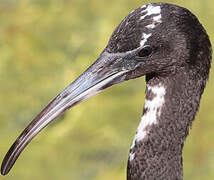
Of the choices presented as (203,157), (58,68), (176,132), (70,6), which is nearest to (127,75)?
(176,132)

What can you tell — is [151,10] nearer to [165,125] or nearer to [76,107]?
[165,125]

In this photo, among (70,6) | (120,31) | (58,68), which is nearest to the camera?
(120,31)

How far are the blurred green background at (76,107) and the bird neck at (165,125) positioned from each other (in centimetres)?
284

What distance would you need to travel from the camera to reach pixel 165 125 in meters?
3.09

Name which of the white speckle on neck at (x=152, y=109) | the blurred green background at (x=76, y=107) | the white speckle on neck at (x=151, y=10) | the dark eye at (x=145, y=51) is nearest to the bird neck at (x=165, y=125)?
the white speckle on neck at (x=152, y=109)

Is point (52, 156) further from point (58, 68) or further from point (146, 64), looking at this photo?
point (146, 64)

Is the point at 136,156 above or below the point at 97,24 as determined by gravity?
below

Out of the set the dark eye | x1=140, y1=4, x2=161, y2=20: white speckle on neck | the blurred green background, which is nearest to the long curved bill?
the dark eye

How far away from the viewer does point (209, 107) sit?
6273 mm

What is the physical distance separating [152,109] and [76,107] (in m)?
3.34

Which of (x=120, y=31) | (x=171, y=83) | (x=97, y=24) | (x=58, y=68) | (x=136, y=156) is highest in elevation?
(x=97, y=24)

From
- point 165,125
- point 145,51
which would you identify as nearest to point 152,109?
point 165,125

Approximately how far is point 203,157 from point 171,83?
10.2ft

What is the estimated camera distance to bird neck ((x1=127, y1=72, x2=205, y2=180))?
Result: 307 cm
